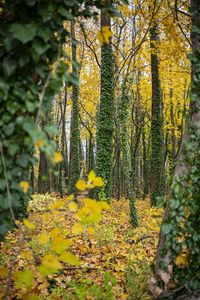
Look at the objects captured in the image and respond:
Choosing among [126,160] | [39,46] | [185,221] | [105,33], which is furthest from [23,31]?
[126,160]

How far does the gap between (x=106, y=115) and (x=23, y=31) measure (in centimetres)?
859

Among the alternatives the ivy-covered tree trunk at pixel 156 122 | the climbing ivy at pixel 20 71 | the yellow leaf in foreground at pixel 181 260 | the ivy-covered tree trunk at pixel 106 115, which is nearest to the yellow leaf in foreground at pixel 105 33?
the climbing ivy at pixel 20 71

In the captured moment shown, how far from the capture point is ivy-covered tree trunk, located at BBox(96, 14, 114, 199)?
35.3 feet

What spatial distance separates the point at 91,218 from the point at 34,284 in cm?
205

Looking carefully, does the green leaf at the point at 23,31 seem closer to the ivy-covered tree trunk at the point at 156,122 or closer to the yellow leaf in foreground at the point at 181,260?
the yellow leaf in foreground at the point at 181,260

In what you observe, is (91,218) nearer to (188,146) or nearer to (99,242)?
(188,146)

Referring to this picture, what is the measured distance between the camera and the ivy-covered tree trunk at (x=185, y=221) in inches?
140

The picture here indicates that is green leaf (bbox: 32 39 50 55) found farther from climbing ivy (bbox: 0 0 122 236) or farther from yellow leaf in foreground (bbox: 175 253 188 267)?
yellow leaf in foreground (bbox: 175 253 188 267)

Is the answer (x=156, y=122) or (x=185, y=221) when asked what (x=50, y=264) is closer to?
(x=185, y=221)

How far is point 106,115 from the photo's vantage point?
35.6 feet

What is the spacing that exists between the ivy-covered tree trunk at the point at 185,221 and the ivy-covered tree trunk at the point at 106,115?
714 centimetres

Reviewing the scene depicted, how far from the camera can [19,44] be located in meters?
2.48

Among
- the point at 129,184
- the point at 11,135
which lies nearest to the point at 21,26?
the point at 11,135

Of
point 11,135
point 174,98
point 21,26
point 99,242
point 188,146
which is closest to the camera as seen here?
point 21,26
